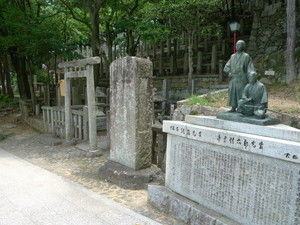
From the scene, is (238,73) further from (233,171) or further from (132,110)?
(132,110)

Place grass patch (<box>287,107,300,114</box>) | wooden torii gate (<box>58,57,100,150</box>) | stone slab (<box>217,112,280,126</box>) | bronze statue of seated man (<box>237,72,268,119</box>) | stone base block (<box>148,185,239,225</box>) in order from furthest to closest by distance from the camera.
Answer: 1. wooden torii gate (<box>58,57,100,150</box>)
2. grass patch (<box>287,107,300,114</box>)
3. stone base block (<box>148,185,239,225</box>)
4. bronze statue of seated man (<box>237,72,268,119</box>)
5. stone slab (<box>217,112,280,126</box>)

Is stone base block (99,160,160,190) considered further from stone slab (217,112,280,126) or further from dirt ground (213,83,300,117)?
dirt ground (213,83,300,117)

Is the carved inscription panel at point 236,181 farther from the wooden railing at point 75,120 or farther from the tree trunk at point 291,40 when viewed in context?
the tree trunk at point 291,40

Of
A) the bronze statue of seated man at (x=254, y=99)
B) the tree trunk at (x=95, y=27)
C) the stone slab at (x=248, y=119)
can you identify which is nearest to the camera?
the stone slab at (x=248, y=119)

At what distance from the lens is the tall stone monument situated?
5.41 metres

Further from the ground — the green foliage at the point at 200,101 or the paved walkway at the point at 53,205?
the green foliage at the point at 200,101

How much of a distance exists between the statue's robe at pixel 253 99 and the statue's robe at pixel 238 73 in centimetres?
22

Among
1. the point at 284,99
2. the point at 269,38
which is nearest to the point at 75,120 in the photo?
the point at 284,99

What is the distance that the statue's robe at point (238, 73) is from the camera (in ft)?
12.2

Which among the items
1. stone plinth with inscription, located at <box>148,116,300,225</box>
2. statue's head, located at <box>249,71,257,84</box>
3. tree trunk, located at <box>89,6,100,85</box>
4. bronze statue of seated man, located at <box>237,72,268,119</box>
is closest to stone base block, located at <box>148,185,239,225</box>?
stone plinth with inscription, located at <box>148,116,300,225</box>

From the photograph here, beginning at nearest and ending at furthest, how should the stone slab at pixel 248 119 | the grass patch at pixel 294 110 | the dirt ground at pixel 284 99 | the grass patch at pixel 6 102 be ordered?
1. the stone slab at pixel 248 119
2. the grass patch at pixel 294 110
3. the dirt ground at pixel 284 99
4. the grass patch at pixel 6 102

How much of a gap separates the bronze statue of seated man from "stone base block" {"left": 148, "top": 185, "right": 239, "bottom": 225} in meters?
1.63

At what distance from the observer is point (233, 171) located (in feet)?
11.2

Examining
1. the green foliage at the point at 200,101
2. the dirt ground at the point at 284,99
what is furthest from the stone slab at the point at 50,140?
the dirt ground at the point at 284,99
